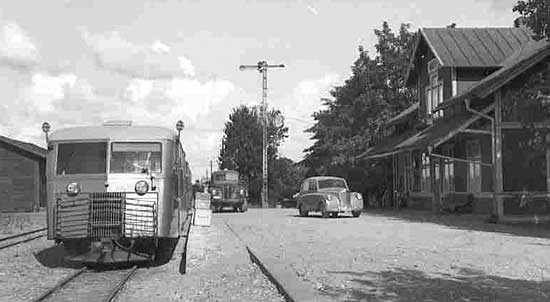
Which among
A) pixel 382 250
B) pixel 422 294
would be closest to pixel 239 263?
pixel 382 250

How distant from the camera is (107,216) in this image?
13.1m

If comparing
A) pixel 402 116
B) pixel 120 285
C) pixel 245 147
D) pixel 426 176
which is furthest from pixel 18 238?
pixel 245 147

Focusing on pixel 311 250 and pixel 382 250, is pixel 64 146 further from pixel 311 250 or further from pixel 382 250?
pixel 382 250

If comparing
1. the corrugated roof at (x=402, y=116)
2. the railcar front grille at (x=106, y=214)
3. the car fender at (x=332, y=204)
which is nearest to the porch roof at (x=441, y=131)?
the car fender at (x=332, y=204)

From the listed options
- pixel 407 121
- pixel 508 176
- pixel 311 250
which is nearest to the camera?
pixel 311 250

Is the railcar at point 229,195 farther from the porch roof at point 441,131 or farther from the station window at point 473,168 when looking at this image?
the station window at point 473,168

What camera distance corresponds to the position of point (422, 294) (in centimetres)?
923

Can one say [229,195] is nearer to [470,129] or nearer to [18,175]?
[18,175]

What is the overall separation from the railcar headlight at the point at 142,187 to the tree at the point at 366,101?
100ft

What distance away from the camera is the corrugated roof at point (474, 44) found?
30406mm

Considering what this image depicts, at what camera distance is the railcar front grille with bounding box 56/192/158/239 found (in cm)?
1305

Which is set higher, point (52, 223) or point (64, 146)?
point (64, 146)

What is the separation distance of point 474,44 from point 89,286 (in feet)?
78.5

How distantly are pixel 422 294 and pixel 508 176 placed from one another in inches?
671
